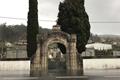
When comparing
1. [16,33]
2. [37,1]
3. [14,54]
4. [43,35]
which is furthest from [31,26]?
[16,33]

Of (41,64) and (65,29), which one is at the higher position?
(65,29)

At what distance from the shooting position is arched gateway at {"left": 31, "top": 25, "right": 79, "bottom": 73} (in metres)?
38.6

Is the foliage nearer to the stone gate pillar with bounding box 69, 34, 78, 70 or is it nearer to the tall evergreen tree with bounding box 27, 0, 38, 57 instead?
the tall evergreen tree with bounding box 27, 0, 38, 57

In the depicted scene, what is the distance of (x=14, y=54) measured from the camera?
55312 mm

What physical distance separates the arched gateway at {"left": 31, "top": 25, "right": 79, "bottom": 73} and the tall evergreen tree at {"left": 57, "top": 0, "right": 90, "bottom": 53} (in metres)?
6.96

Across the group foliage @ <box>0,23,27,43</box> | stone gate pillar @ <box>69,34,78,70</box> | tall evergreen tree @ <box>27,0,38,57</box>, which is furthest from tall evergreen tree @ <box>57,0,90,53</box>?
foliage @ <box>0,23,27,43</box>

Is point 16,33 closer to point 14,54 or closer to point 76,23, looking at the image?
point 14,54

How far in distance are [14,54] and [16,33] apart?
31165mm

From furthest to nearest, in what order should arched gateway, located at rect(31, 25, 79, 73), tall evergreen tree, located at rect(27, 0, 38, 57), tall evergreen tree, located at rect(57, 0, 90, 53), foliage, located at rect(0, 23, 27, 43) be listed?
foliage, located at rect(0, 23, 27, 43), tall evergreen tree, located at rect(57, 0, 90, 53), tall evergreen tree, located at rect(27, 0, 38, 57), arched gateway, located at rect(31, 25, 79, 73)

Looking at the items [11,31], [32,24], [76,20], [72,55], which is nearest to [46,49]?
[72,55]

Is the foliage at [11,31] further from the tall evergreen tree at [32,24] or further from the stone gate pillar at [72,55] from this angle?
the stone gate pillar at [72,55]

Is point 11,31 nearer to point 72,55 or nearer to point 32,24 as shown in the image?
point 32,24

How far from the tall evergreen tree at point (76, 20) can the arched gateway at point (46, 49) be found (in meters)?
6.96

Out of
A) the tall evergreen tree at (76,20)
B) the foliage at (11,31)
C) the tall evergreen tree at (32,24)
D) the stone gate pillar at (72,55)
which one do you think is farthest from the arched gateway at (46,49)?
the foliage at (11,31)
